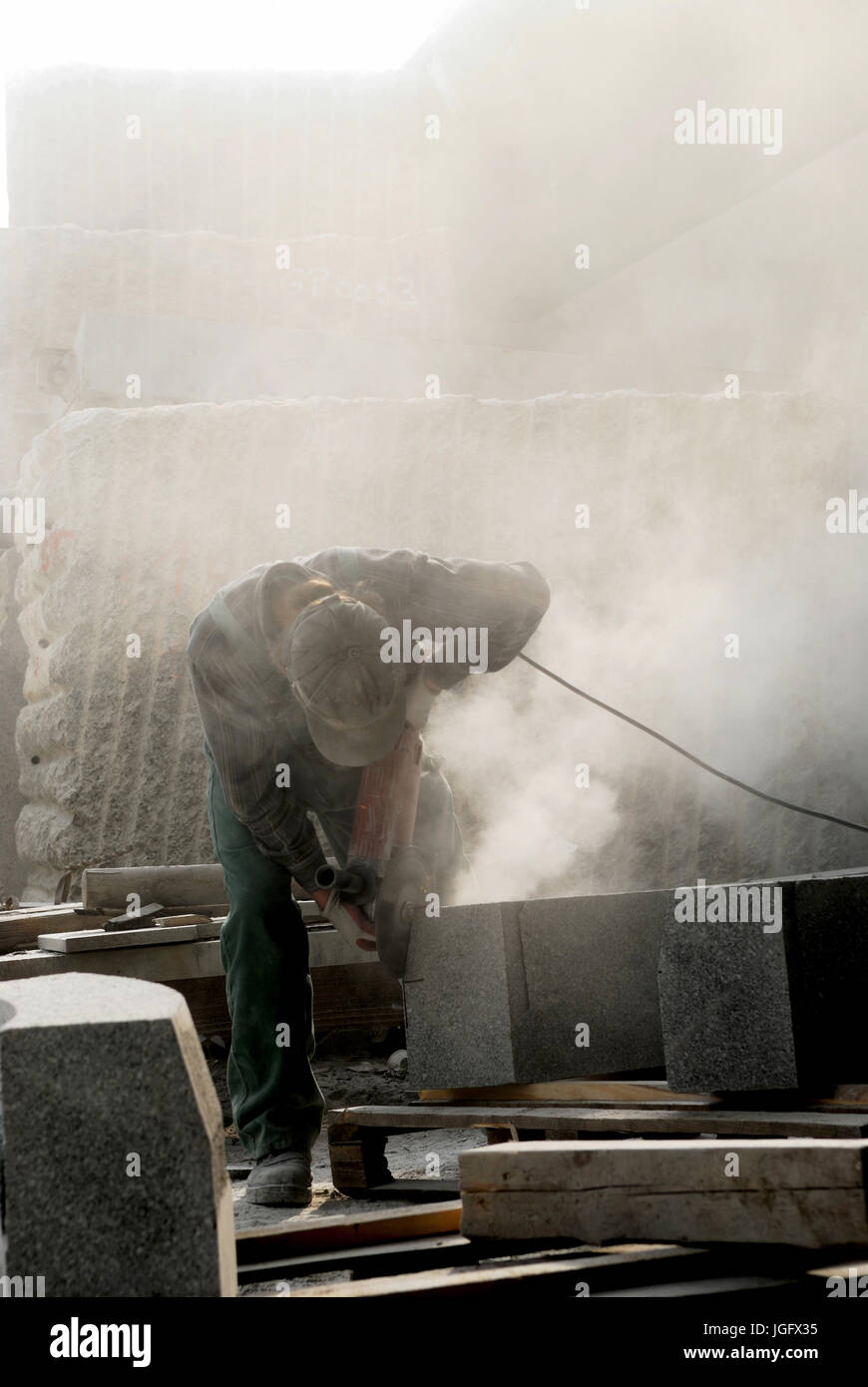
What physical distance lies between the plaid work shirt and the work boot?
2.32 ft

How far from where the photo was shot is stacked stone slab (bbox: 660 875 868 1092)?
2.58 meters

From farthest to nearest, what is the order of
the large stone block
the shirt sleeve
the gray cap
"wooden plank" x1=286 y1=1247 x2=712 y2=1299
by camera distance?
the large stone block < the shirt sleeve < the gray cap < "wooden plank" x1=286 y1=1247 x2=712 y2=1299

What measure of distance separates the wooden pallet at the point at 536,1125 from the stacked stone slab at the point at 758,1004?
102 millimetres

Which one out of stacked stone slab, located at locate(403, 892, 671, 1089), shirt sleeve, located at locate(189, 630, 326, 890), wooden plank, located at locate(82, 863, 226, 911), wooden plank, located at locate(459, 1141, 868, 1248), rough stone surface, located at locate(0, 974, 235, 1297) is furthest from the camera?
wooden plank, located at locate(82, 863, 226, 911)

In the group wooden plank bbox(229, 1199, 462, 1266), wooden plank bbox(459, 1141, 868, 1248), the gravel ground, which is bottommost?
the gravel ground

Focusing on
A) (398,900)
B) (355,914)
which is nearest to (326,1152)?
(355,914)

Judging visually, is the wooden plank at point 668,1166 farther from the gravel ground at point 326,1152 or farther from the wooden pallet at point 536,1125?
the wooden pallet at point 536,1125

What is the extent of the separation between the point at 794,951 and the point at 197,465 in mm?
4652

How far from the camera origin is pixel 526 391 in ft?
37.8

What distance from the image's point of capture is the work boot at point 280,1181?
3.08 metres

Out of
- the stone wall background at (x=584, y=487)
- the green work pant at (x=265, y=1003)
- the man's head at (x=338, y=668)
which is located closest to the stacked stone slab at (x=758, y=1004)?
the man's head at (x=338, y=668)

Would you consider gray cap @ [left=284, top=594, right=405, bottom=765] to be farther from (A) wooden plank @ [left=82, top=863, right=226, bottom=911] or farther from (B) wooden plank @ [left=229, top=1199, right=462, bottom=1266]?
(A) wooden plank @ [left=82, top=863, right=226, bottom=911]

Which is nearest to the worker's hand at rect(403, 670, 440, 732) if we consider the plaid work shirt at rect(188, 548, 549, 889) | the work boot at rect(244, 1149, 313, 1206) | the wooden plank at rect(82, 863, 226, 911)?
the plaid work shirt at rect(188, 548, 549, 889)

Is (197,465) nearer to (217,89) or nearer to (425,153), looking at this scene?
(425,153)
